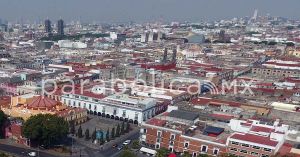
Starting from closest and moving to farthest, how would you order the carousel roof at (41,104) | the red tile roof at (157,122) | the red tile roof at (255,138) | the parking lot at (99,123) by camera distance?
the red tile roof at (255,138) → the red tile roof at (157,122) → the carousel roof at (41,104) → the parking lot at (99,123)

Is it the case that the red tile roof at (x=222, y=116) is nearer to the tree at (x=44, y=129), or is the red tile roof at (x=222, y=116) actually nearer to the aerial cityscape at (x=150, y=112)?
the aerial cityscape at (x=150, y=112)

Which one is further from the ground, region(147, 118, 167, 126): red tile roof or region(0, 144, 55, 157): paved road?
region(147, 118, 167, 126): red tile roof

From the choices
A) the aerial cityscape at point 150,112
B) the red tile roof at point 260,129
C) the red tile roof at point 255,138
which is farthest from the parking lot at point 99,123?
the red tile roof at point 260,129

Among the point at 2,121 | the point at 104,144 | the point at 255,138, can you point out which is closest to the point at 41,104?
the point at 2,121

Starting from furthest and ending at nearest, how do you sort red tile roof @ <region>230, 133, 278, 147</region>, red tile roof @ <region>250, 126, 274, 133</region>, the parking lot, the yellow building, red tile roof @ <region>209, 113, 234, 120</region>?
the parking lot < the yellow building < red tile roof @ <region>209, 113, 234, 120</region> < red tile roof @ <region>250, 126, 274, 133</region> < red tile roof @ <region>230, 133, 278, 147</region>

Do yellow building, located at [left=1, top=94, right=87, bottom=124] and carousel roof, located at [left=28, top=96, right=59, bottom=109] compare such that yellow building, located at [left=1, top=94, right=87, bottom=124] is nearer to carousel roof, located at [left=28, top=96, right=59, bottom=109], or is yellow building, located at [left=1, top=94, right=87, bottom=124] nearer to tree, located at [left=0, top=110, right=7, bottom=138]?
carousel roof, located at [left=28, top=96, right=59, bottom=109]

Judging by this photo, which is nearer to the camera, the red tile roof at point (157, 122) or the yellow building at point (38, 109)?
the red tile roof at point (157, 122)

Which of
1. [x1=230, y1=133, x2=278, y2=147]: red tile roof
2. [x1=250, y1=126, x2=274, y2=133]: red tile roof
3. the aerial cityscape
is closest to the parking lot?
the aerial cityscape

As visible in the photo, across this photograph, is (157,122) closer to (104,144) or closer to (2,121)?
(104,144)
